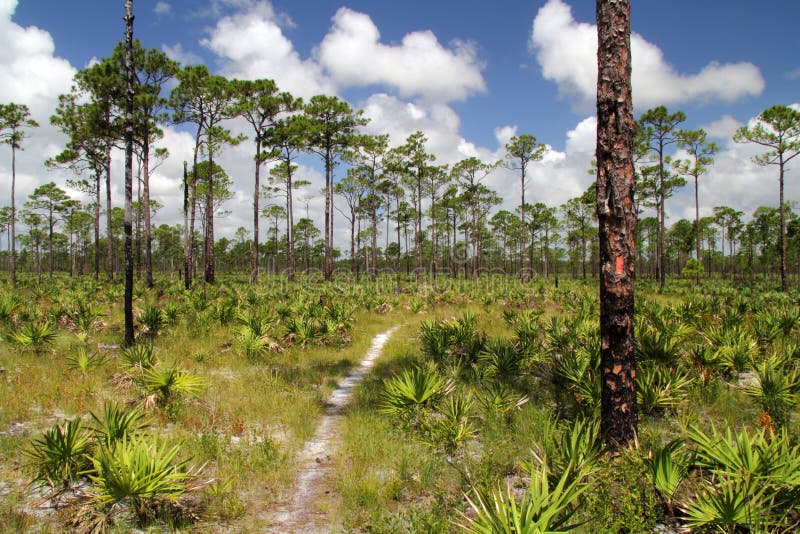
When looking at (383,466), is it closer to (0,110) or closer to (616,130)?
(616,130)

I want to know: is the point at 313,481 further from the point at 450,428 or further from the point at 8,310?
the point at 8,310

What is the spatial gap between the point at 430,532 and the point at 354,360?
7.31m

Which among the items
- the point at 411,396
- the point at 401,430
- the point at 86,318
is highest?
the point at 86,318

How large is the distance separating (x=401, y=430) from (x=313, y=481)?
157 centimetres

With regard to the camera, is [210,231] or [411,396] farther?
[210,231]

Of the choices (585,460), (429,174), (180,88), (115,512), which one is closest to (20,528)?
(115,512)

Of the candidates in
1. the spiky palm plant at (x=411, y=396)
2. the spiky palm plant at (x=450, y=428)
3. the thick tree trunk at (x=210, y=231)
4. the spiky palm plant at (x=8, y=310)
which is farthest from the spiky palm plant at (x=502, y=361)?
the thick tree trunk at (x=210, y=231)

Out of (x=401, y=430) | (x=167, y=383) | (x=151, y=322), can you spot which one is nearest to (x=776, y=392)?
(x=401, y=430)

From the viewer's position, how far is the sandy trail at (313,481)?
148 inches

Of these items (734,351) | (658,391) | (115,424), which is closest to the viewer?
(115,424)

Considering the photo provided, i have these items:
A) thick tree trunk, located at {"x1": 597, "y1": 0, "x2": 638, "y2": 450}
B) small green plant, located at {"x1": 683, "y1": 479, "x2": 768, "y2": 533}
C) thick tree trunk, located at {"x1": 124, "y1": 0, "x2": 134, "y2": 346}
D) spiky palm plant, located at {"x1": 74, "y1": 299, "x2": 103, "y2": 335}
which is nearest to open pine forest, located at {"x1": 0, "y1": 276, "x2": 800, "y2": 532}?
small green plant, located at {"x1": 683, "y1": 479, "x2": 768, "y2": 533}

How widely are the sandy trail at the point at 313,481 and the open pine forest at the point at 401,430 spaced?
0.07m

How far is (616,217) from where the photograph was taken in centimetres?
438

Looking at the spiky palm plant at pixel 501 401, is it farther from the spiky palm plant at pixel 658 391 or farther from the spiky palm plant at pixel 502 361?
the spiky palm plant at pixel 658 391
